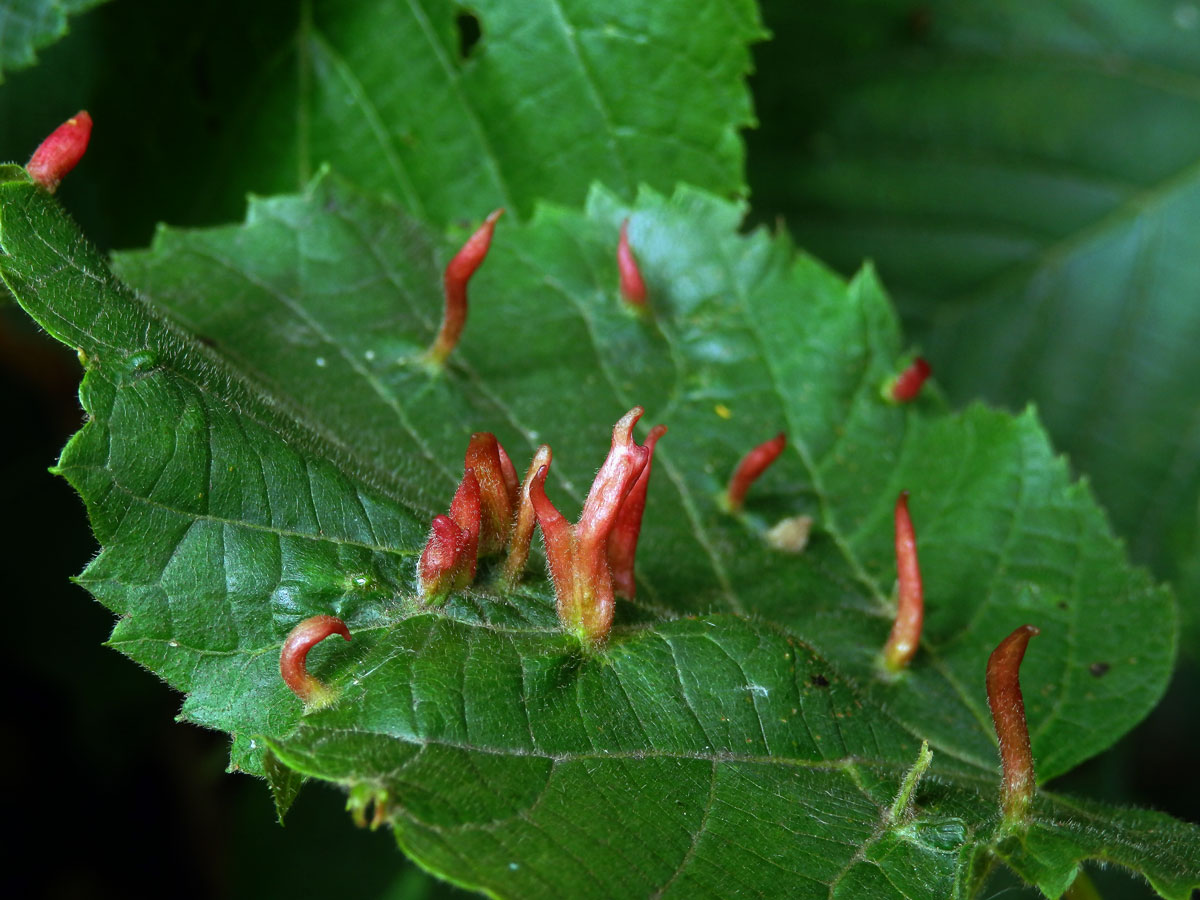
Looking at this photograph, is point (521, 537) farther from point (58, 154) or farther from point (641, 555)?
point (58, 154)

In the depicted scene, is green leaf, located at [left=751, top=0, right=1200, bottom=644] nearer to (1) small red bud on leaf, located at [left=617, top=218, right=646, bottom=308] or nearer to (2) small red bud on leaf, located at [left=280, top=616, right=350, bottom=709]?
(1) small red bud on leaf, located at [left=617, top=218, right=646, bottom=308]

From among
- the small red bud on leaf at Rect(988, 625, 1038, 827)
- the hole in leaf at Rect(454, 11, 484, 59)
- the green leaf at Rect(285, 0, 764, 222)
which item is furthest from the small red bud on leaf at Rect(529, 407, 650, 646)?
the hole in leaf at Rect(454, 11, 484, 59)

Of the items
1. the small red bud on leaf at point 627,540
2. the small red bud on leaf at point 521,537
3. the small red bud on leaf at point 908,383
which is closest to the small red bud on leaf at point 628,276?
the small red bud on leaf at point 908,383

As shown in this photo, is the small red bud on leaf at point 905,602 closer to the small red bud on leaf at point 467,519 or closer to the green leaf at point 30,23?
the small red bud on leaf at point 467,519

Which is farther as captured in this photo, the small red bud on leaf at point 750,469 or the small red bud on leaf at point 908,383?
the small red bud on leaf at point 908,383

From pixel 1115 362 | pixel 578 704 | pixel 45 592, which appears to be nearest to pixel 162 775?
pixel 45 592

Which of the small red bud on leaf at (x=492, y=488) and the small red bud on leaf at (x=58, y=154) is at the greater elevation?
the small red bud on leaf at (x=58, y=154)
